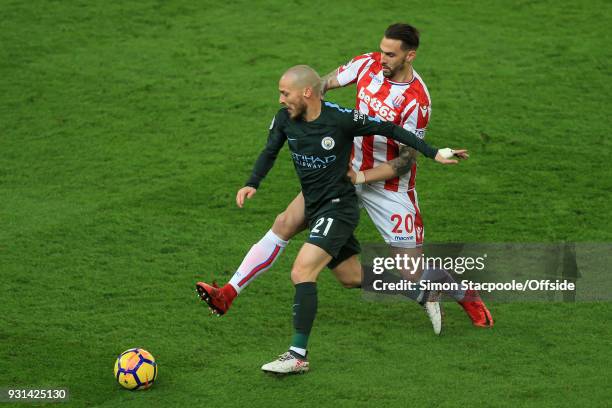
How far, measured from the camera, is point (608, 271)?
8.42 meters

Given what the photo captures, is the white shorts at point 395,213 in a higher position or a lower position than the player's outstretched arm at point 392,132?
lower

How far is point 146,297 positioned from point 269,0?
7.07 m

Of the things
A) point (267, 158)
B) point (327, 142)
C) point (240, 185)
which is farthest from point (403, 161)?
point (240, 185)

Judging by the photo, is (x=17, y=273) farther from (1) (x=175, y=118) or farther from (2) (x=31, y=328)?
(1) (x=175, y=118)

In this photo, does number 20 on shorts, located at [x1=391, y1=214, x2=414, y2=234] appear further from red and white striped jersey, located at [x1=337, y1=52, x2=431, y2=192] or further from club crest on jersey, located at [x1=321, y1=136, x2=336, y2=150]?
club crest on jersey, located at [x1=321, y1=136, x2=336, y2=150]

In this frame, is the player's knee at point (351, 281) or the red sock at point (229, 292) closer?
the red sock at point (229, 292)

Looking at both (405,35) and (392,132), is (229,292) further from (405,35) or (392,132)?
(405,35)

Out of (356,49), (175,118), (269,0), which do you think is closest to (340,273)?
(175,118)

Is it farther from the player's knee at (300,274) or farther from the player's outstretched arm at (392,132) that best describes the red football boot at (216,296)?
the player's outstretched arm at (392,132)

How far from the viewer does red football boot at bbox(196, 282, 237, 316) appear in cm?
704

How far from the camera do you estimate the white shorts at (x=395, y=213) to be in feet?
24.8

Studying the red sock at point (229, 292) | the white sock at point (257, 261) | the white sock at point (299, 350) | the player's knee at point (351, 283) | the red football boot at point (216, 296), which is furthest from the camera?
the player's knee at point (351, 283)

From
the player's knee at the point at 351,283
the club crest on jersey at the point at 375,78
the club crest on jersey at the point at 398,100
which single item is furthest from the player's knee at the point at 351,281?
the club crest on jersey at the point at 375,78

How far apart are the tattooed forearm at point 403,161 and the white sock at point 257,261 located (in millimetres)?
928
